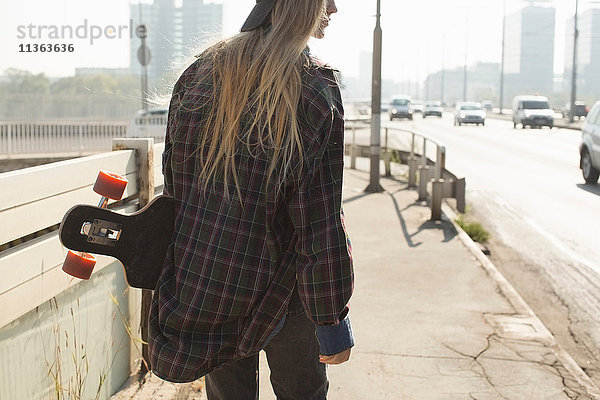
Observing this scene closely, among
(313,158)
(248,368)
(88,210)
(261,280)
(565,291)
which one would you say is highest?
(313,158)

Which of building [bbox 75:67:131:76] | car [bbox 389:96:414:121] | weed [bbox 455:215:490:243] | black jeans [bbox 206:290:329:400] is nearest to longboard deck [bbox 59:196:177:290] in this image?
black jeans [bbox 206:290:329:400]

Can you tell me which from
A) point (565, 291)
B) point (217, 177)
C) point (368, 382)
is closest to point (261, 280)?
point (217, 177)

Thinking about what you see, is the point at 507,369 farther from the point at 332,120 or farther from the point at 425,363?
the point at 332,120

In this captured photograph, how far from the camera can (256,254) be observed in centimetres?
209

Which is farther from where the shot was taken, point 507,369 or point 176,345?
point 507,369

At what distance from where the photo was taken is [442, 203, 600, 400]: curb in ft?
15.1

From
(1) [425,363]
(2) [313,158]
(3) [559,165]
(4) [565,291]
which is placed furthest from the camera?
(3) [559,165]

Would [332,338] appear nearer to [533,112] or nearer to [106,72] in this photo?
[106,72]

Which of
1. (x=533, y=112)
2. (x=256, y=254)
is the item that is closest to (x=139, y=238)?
(x=256, y=254)

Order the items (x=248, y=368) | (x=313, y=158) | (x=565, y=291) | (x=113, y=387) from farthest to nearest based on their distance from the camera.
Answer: (x=565, y=291) → (x=113, y=387) → (x=248, y=368) → (x=313, y=158)

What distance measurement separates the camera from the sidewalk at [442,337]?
4465 millimetres

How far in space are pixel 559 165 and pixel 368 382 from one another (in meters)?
17.2

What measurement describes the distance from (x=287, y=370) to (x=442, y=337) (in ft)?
10.8

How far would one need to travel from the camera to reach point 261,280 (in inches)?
82.4
